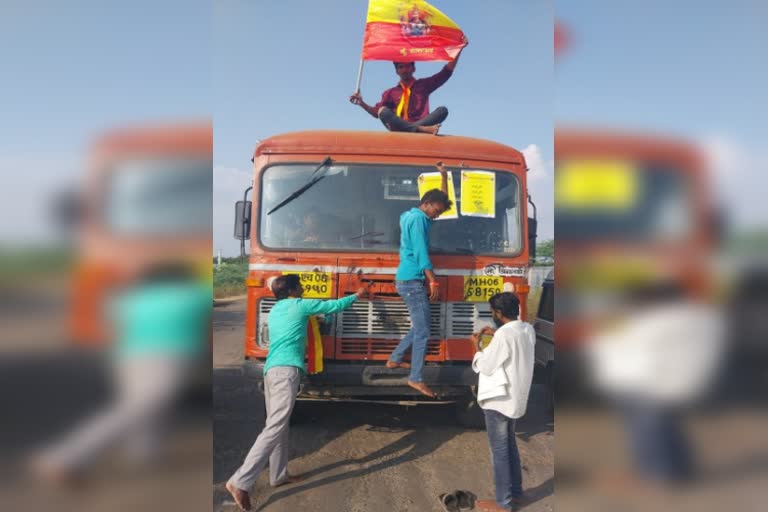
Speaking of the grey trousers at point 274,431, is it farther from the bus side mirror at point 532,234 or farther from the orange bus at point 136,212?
the bus side mirror at point 532,234

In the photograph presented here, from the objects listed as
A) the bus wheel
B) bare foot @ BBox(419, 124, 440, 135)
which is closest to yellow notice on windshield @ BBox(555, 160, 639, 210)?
bare foot @ BBox(419, 124, 440, 135)

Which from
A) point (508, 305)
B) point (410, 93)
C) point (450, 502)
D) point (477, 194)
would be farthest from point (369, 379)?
point (410, 93)

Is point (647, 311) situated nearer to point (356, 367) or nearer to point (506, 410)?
point (506, 410)

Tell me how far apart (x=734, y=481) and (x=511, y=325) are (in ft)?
6.46

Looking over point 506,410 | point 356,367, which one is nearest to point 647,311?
point 506,410

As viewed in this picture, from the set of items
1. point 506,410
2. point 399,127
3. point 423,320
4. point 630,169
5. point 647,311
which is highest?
point 399,127

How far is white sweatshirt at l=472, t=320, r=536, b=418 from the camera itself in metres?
2.95

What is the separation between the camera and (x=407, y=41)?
203 inches

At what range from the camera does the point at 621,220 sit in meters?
1.09

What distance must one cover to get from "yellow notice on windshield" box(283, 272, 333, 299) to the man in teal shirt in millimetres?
464

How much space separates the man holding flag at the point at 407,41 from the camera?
5.05m

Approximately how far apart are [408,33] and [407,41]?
8 centimetres

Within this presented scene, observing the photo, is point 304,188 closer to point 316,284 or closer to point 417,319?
point 316,284

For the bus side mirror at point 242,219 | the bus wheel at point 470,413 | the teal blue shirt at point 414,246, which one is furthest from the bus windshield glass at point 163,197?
the bus wheel at point 470,413
